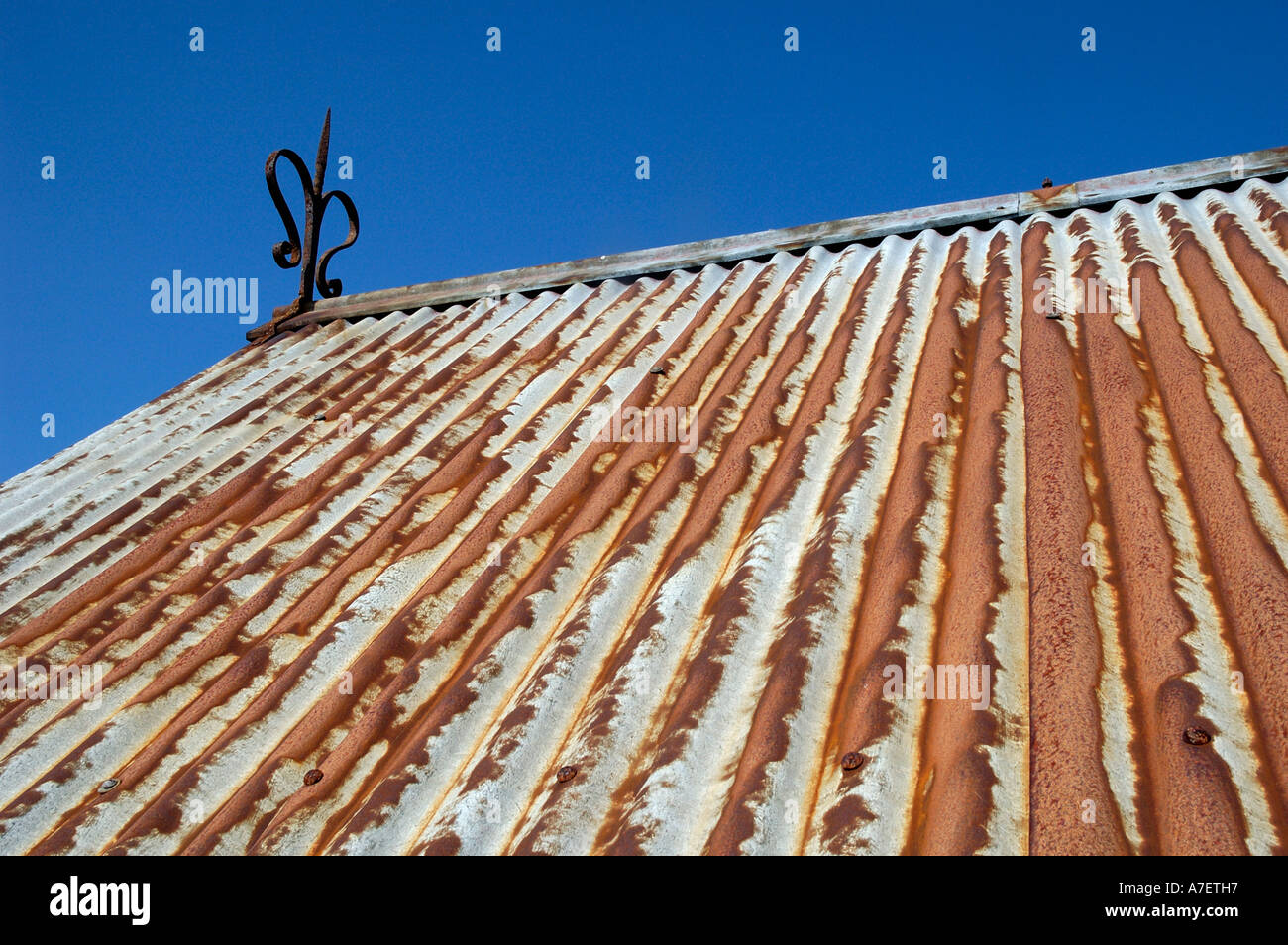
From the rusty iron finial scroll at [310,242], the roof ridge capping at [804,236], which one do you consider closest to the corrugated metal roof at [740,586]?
the roof ridge capping at [804,236]

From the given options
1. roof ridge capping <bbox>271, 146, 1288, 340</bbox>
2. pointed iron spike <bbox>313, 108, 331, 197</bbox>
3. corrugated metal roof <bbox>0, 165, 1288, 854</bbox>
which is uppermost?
pointed iron spike <bbox>313, 108, 331, 197</bbox>

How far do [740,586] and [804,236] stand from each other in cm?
329

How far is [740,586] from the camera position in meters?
2.39

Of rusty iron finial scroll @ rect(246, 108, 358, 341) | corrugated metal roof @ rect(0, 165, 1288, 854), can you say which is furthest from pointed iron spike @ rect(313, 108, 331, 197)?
corrugated metal roof @ rect(0, 165, 1288, 854)

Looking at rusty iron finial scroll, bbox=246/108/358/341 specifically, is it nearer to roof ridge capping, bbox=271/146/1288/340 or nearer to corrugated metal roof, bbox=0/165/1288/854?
roof ridge capping, bbox=271/146/1288/340

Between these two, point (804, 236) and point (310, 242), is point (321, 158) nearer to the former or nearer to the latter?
point (310, 242)

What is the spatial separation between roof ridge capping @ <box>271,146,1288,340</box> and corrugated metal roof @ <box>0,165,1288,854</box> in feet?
0.70

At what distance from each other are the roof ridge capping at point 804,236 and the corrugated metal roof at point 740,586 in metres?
0.21

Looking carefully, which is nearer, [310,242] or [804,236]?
[804,236]

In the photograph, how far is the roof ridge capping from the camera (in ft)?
14.9

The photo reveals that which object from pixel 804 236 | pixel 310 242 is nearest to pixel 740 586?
pixel 804 236

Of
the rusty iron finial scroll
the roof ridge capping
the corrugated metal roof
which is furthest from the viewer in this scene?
the rusty iron finial scroll

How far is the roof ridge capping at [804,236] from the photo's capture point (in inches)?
178
